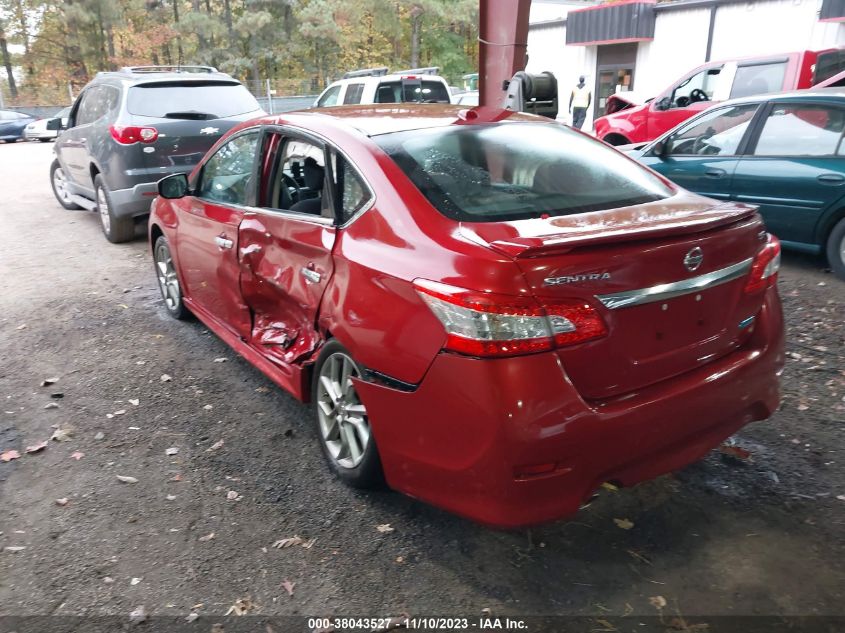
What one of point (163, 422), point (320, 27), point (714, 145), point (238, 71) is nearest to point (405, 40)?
point (320, 27)

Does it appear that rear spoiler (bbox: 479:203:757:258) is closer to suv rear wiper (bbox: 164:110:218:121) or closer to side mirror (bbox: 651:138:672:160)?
side mirror (bbox: 651:138:672:160)

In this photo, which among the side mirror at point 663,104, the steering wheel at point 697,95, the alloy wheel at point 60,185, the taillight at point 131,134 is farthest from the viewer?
the side mirror at point 663,104

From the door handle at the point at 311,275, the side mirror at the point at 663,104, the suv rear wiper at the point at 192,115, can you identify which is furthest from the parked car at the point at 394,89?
the door handle at the point at 311,275

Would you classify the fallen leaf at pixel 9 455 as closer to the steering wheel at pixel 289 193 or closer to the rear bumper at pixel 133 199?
the steering wheel at pixel 289 193

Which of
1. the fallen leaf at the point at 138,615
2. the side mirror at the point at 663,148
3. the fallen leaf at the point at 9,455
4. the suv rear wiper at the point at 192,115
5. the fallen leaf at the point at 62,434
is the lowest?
the fallen leaf at the point at 9,455

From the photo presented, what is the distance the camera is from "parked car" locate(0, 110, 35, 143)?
26.7 meters

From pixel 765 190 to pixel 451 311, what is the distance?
498cm

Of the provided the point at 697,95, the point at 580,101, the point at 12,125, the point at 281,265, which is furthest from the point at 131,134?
the point at 12,125

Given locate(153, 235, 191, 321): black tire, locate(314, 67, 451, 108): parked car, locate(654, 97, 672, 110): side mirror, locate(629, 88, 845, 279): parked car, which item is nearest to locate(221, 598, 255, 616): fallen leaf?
locate(153, 235, 191, 321): black tire

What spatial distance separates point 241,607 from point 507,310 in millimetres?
1485

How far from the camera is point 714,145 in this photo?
264 inches

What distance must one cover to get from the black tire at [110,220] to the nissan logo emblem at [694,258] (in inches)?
280

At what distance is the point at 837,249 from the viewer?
5.76 meters

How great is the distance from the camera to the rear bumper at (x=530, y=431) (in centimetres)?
221
